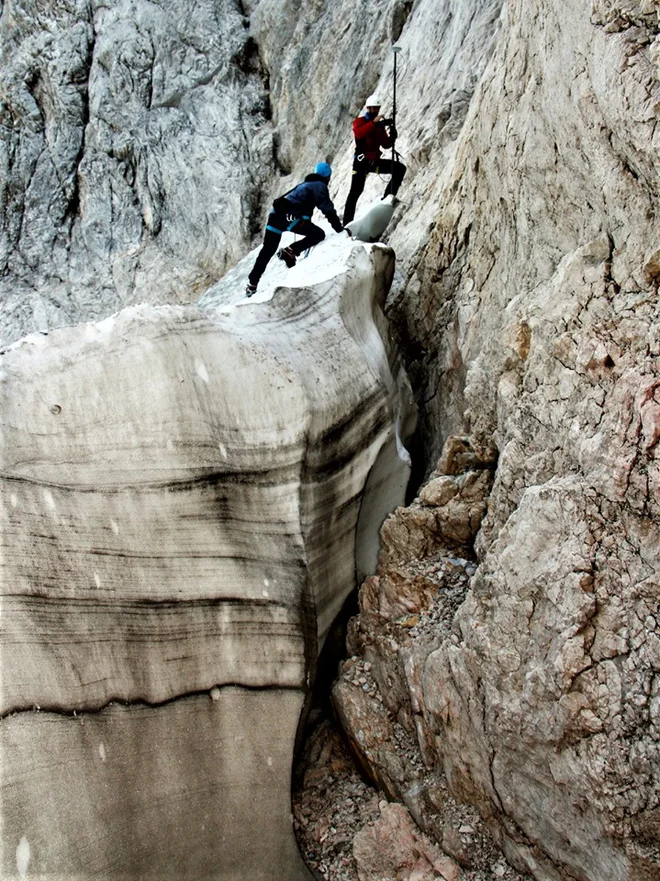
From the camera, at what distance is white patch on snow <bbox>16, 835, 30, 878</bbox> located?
4109mm

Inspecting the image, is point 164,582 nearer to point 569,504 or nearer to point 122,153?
point 569,504

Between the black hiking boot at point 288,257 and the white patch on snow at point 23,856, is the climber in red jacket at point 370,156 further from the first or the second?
the white patch on snow at point 23,856

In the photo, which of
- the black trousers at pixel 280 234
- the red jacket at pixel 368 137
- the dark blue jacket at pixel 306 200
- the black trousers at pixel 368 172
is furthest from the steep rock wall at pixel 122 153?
the dark blue jacket at pixel 306 200

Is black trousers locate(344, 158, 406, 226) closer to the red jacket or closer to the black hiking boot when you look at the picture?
the red jacket

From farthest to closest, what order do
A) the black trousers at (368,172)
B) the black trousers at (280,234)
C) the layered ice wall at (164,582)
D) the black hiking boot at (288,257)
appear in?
1. the black trousers at (368,172)
2. the black trousers at (280,234)
3. the black hiking boot at (288,257)
4. the layered ice wall at (164,582)

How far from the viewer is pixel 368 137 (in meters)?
9.43

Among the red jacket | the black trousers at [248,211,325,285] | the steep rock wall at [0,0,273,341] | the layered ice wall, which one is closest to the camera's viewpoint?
the layered ice wall

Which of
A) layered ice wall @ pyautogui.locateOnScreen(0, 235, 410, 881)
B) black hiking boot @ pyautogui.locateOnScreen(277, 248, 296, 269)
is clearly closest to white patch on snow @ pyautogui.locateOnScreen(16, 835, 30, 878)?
layered ice wall @ pyautogui.locateOnScreen(0, 235, 410, 881)

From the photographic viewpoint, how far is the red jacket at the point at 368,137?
9352mm

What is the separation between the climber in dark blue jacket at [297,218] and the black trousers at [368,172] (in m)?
1.01

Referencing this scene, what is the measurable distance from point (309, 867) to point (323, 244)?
5880 mm

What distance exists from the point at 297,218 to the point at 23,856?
641 cm

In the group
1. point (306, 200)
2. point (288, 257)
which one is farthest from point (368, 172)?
point (288, 257)

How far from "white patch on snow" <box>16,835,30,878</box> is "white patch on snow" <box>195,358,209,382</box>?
286 centimetres
